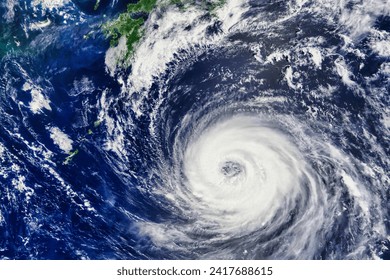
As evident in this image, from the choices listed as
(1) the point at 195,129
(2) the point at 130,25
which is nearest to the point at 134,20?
(2) the point at 130,25

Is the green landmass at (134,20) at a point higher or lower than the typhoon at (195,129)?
higher

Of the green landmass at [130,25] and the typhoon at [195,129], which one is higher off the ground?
the green landmass at [130,25]

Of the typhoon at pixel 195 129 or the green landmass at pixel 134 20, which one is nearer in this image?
the typhoon at pixel 195 129

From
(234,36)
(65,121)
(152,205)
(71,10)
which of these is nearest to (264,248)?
(152,205)

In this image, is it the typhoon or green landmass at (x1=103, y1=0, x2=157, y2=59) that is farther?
green landmass at (x1=103, y1=0, x2=157, y2=59)

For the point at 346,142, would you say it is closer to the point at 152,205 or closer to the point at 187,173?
the point at 187,173

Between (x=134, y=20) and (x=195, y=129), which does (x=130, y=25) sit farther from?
(x=195, y=129)
